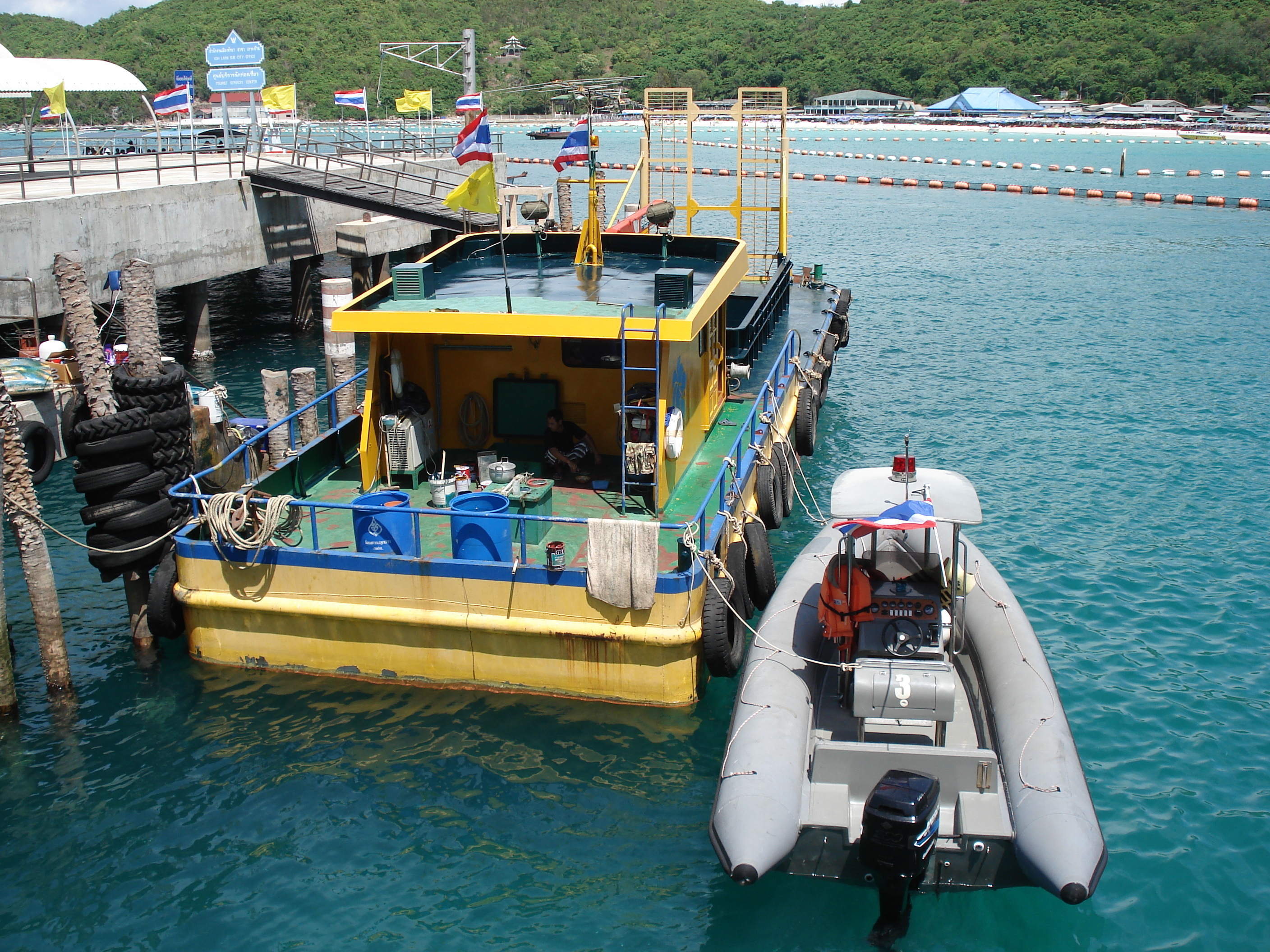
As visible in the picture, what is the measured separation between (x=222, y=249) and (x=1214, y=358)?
23886 mm

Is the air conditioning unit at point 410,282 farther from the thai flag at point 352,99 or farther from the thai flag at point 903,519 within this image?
the thai flag at point 352,99

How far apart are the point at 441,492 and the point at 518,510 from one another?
83cm

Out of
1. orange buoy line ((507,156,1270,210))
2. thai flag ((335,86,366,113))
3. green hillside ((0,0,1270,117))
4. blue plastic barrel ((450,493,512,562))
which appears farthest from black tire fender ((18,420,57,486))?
green hillside ((0,0,1270,117))

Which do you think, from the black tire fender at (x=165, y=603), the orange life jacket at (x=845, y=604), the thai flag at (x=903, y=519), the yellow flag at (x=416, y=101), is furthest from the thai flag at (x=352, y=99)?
the thai flag at (x=903, y=519)

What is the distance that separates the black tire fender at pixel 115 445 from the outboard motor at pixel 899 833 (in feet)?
26.1

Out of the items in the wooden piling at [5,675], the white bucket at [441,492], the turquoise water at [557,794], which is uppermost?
the white bucket at [441,492]

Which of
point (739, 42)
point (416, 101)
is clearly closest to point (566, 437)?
point (416, 101)

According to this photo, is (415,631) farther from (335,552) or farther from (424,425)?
(424,425)

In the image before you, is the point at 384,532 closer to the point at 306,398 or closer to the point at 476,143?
the point at 476,143

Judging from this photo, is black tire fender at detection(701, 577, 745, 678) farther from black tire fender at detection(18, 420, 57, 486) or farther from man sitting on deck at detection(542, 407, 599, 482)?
black tire fender at detection(18, 420, 57, 486)

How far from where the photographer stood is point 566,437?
12.2 meters

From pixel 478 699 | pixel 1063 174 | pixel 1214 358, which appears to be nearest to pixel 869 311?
pixel 1214 358

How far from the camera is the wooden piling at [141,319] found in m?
10.9

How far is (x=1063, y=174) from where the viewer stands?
73688mm
